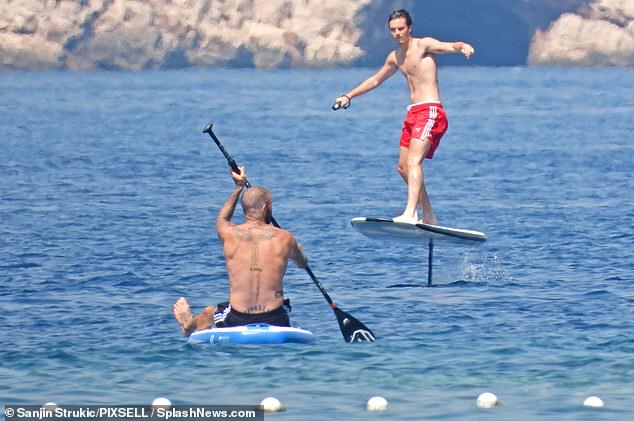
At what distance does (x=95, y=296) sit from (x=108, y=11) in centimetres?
9489

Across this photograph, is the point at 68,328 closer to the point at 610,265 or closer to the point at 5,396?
the point at 5,396

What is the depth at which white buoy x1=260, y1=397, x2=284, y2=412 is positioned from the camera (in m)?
13.9

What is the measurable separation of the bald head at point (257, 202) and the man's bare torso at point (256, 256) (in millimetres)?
180

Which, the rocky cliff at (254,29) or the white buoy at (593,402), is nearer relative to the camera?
the white buoy at (593,402)

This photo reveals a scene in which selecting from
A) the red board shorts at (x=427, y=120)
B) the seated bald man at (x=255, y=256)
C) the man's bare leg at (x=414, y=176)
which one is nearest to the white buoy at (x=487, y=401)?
the seated bald man at (x=255, y=256)

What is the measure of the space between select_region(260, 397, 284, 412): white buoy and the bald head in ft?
8.17

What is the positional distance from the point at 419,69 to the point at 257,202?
454 cm

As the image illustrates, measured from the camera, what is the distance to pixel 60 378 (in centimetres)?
1552

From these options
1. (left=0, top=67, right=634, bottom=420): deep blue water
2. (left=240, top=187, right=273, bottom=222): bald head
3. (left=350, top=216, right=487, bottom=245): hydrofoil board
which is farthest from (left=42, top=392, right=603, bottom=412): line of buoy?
(left=350, top=216, right=487, bottom=245): hydrofoil board

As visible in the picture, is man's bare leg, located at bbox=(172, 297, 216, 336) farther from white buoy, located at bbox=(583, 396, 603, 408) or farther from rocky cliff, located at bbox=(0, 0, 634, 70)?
rocky cliff, located at bbox=(0, 0, 634, 70)

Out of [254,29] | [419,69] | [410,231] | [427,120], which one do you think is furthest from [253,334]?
[254,29]

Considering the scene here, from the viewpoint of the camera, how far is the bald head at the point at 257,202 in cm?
1563

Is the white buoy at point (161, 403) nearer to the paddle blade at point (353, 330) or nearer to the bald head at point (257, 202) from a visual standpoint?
the bald head at point (257, 202)

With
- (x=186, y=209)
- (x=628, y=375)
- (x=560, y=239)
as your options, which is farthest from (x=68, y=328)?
(x=186, y=209)
